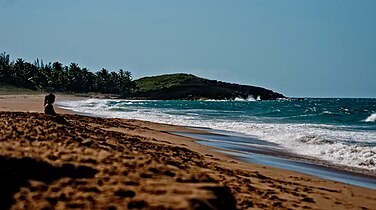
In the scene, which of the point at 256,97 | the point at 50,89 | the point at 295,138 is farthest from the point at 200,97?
the point at 295,138

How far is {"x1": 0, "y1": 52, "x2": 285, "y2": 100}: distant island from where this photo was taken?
396 ft

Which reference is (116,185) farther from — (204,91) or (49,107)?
(204,91)

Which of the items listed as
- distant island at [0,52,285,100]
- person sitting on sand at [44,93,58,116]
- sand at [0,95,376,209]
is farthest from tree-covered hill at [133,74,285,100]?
sand at [0,95,376,209]

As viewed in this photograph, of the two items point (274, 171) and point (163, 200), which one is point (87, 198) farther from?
point (274, 171)

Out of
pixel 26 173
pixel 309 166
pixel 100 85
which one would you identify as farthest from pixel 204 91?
pixel 26 173

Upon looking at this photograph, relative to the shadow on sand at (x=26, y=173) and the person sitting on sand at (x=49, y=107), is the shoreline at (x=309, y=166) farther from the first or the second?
the shadow on sand at (x=26, y=173)

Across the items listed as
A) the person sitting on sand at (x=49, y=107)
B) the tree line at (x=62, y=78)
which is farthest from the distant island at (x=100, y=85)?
the person sitting on sand at (x=49, y=107)

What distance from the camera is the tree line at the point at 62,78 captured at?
120 m

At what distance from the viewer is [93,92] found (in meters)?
142

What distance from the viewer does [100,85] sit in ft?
479

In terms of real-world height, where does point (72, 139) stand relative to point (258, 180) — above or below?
above

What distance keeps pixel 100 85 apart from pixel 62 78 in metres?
17.1

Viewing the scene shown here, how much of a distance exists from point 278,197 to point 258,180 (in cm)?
155

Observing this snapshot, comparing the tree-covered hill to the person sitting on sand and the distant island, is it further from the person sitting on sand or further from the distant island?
the person sitting on sand
